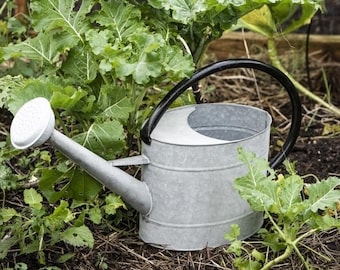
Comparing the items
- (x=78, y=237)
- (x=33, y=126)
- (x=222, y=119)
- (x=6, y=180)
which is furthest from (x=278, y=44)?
(x=33, y=126)

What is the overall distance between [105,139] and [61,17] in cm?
40

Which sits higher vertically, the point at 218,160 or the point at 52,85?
the point at 52,85

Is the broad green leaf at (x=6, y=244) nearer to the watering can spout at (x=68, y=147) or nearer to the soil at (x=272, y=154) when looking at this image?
the soil at (x=272, y=154)

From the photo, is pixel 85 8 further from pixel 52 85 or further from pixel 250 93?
pixel 250 93

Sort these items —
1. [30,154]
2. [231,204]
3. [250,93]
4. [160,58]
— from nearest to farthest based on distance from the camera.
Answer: [160,58] < [231,204] < [30,154] < [250,93]

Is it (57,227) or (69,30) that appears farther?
(69,30)

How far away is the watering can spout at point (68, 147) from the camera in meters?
1.66

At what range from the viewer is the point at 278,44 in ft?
11.2

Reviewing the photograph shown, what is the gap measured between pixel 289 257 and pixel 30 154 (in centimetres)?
98

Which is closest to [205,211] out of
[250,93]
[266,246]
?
[266,246]

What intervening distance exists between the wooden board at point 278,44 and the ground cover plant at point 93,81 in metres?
1.18

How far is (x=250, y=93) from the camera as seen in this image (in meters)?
3.17

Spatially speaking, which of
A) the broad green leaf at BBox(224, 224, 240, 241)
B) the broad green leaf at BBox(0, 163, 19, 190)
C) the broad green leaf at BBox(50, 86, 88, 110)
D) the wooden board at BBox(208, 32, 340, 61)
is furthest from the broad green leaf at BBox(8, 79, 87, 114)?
the wooden board at BBox(208, 32, 340, 61)

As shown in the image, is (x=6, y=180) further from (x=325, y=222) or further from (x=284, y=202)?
(x=325, y=222)
